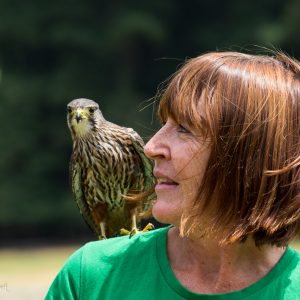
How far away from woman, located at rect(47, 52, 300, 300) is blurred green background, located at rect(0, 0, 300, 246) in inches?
804

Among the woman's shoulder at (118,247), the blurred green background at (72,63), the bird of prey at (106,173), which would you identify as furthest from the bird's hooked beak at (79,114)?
the blurred green background at (72,63)

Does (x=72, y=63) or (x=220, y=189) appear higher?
(x=220, y=189)

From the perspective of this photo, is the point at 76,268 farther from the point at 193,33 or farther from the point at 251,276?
the point at 193,33

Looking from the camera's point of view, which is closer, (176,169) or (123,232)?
(176,169)

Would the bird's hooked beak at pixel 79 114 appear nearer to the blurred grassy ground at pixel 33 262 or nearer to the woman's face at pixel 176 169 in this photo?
the woman's face at pixel 176 169

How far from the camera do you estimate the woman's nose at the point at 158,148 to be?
2.76 metres

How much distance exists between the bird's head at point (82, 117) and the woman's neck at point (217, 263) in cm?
251

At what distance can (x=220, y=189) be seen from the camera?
2.76 metres

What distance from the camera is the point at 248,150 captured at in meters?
2.75

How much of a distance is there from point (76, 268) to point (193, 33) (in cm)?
2590

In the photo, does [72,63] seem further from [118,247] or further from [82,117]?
[118,247]

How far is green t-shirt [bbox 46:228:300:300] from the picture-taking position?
107 inches

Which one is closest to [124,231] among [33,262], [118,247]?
[118,247]

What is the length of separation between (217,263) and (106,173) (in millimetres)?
2429
